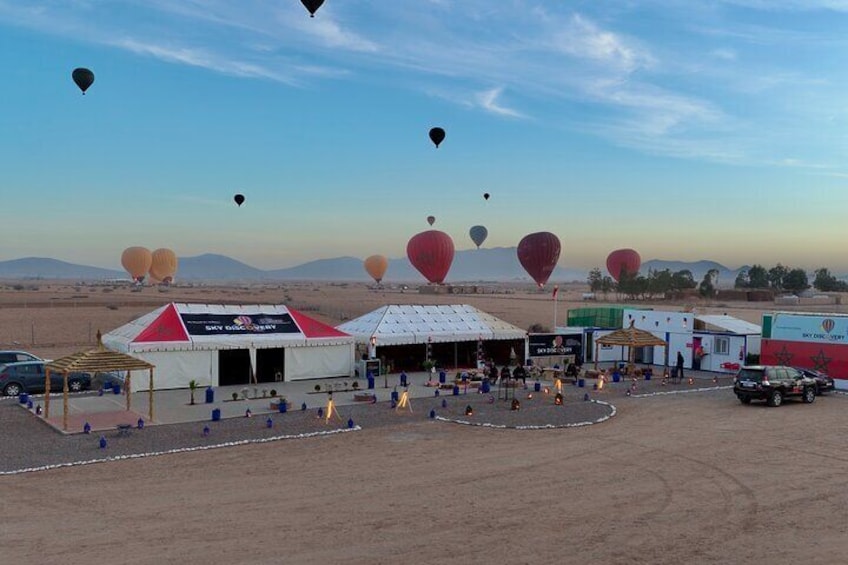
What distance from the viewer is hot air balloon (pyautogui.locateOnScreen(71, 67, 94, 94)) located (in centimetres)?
3719

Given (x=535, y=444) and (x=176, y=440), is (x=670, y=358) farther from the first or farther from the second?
(x=176, y=440)

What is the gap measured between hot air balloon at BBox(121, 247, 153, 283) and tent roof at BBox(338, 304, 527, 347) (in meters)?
122

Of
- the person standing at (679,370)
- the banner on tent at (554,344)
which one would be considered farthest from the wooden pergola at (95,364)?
the person standing at (679,370)

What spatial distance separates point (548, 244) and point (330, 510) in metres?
53.5

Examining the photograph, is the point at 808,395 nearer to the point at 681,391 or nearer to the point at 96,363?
the point at 681,391

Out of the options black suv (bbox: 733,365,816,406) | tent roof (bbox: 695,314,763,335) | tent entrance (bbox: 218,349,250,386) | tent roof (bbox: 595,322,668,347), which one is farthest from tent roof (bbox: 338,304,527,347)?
black suv (bbox: 733,365,816,406)

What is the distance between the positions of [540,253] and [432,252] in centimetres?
1941

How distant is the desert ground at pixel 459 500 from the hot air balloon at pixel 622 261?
109908 millimetres

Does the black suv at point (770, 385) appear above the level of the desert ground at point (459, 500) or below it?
above

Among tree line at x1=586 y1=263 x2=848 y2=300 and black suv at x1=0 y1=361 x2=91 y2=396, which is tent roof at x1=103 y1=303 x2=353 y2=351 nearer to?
black suv at x1=0 y1=361 x2=91 y2=396

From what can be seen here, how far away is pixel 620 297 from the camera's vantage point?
374ft

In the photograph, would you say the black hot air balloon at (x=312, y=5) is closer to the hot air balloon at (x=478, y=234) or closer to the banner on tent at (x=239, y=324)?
the banner on tent at (x=239, y=324)

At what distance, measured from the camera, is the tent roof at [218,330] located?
84.9ft

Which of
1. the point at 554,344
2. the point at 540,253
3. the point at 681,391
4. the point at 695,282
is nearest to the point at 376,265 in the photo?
the point at 695,282
